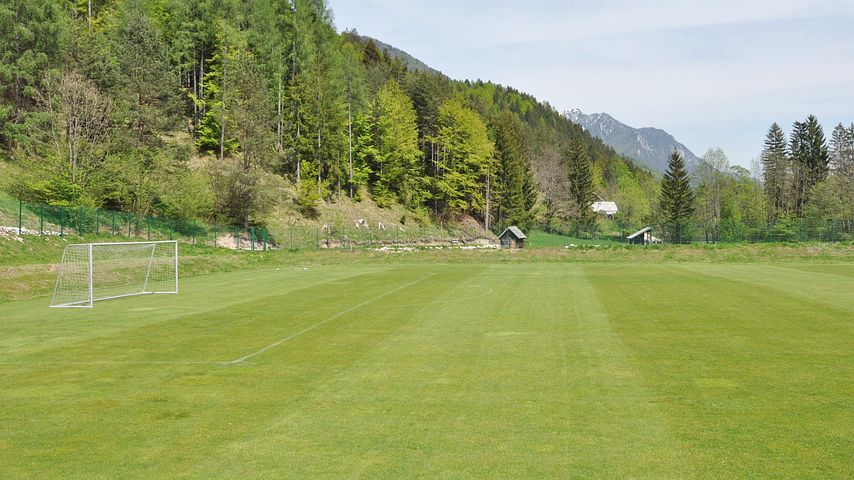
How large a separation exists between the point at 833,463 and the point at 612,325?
8621 millimetres

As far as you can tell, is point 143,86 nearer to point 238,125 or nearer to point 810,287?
point 238,125

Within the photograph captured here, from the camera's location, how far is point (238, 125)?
56.2 m

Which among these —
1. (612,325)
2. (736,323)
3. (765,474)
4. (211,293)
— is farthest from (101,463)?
(211,293)

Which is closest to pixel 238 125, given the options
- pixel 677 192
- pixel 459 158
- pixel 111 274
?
pixel 111 274

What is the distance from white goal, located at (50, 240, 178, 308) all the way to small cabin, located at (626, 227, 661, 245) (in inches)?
2320

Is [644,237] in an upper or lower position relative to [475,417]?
upper

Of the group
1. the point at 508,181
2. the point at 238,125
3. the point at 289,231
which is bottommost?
the point at 289,231

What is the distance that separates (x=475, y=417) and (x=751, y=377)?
4677mm

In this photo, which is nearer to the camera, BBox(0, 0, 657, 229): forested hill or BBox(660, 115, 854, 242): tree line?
BBox(0, 0, 657, 229): forested hill

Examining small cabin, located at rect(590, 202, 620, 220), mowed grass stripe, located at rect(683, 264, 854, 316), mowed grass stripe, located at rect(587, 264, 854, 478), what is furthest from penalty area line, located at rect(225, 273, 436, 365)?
small cabin, located at rect(590, 202, 620, 220)

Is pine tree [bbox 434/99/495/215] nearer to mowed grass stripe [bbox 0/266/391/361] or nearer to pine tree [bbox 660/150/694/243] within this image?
pine tree [bbox 660/150/694/243]

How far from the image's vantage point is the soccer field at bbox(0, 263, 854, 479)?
224 inches

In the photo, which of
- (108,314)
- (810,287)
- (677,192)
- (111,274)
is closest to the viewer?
(108,314)

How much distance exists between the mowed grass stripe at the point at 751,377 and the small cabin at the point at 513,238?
5106 centimetres
